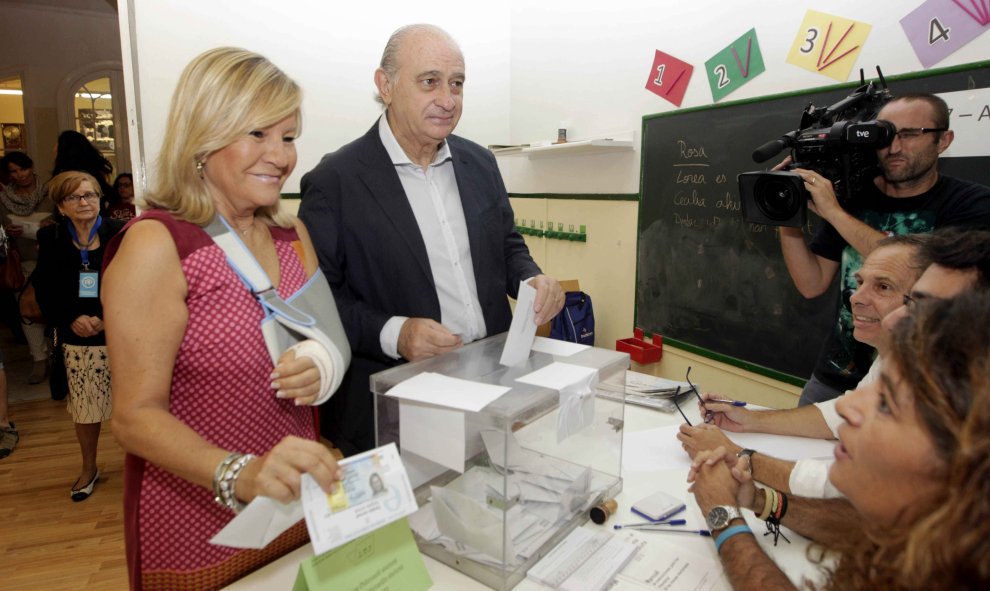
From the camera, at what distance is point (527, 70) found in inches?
157

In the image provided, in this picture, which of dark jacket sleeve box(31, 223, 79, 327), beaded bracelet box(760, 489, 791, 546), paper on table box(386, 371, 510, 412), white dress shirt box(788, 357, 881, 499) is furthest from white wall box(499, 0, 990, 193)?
dark jacket sleeve box(31, 223, 79, 327)

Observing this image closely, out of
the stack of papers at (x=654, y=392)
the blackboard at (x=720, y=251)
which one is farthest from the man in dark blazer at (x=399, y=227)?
the blackboard at (x=720, y=251)

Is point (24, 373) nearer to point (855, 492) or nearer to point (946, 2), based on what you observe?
point (855, 492)

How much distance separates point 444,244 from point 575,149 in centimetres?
184

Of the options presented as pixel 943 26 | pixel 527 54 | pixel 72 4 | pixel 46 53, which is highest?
pixel 72 4

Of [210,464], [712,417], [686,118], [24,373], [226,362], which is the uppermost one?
[686,118]

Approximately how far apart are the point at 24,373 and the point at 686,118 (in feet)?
18.2

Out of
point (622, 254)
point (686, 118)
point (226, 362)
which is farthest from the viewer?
point (622, 254)

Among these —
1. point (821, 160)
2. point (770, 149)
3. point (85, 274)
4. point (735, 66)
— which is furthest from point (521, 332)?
point (85, 274)

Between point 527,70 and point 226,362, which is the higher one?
point 527,70

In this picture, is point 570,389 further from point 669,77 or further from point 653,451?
point 669,77

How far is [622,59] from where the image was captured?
3289 millimetres

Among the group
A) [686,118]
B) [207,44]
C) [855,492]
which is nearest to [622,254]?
[686,118]

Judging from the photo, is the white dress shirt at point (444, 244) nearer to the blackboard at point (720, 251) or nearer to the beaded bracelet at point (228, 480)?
the beaded bracelet at point (228, 480)
